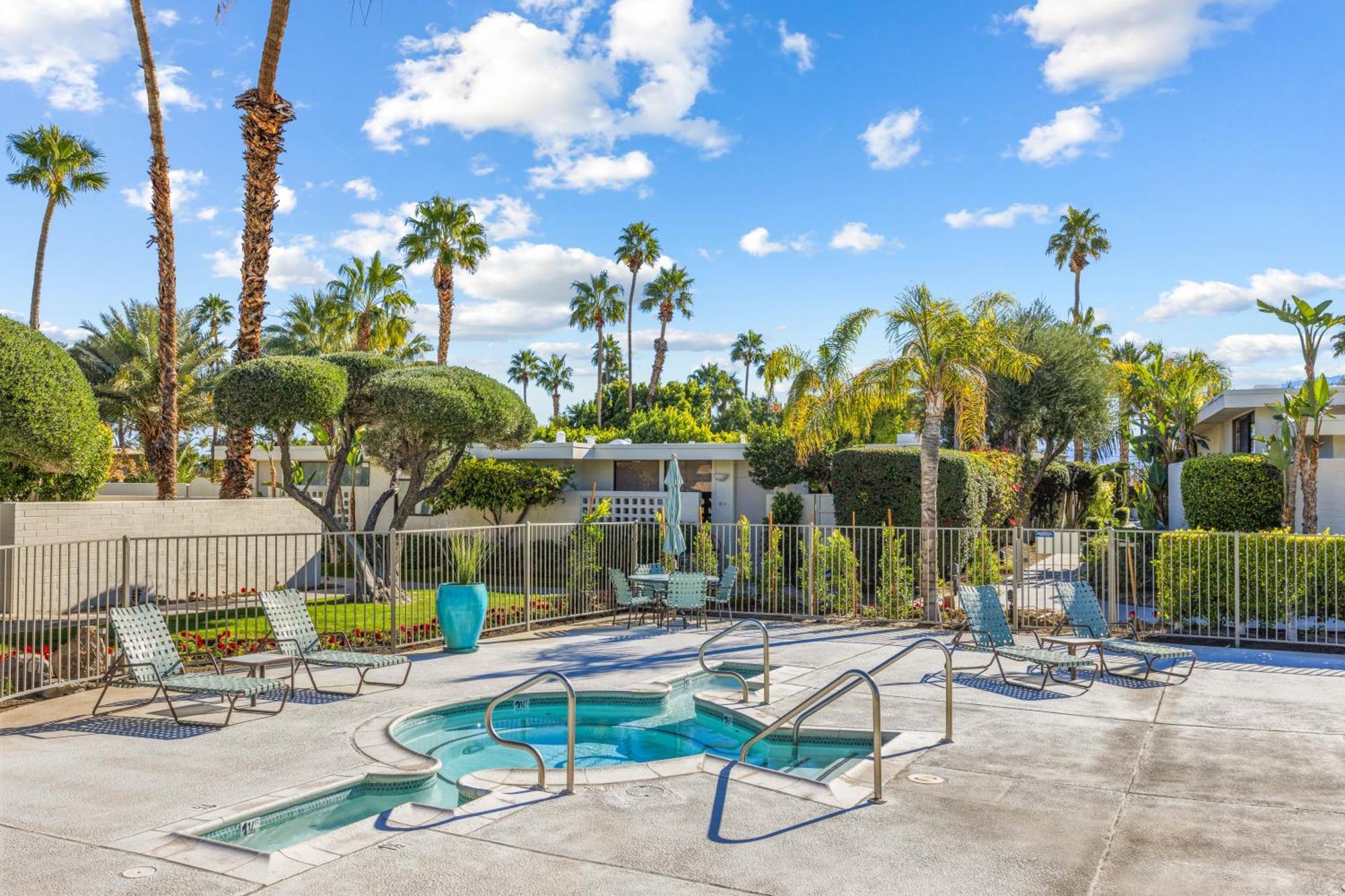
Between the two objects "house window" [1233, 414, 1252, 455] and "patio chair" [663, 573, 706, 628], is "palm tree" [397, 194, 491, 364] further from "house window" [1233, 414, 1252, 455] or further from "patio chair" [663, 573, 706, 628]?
"house window" [1233, 414, 1252, 455]

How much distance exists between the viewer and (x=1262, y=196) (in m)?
17.7

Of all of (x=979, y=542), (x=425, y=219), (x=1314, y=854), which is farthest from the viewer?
(x=425, y=219)

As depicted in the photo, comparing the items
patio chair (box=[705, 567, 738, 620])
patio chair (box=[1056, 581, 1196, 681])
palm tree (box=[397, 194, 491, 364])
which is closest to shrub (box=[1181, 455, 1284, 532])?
patio chair (box=[1056, 581, 1196, 681])

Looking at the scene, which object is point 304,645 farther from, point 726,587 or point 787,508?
point 787,508

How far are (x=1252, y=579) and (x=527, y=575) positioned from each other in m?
10.4

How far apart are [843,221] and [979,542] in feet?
30.7

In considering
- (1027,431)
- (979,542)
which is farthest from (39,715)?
(1027,431)

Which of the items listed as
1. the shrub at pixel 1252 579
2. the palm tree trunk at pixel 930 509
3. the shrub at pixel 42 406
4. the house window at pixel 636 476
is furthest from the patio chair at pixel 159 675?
the house window at pixel 636 476

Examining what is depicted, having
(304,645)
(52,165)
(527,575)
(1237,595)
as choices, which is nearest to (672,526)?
(527,575)

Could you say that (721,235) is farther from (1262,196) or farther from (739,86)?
(1262,196)

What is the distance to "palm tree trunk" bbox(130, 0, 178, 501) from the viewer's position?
19.6 m

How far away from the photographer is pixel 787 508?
25250 mm

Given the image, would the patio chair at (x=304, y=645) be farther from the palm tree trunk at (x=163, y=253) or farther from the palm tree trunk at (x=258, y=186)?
the palm tree trunk at (x=163, y=253)

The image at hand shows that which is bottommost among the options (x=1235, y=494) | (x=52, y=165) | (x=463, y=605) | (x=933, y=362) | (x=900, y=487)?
(x=463, y=605)
